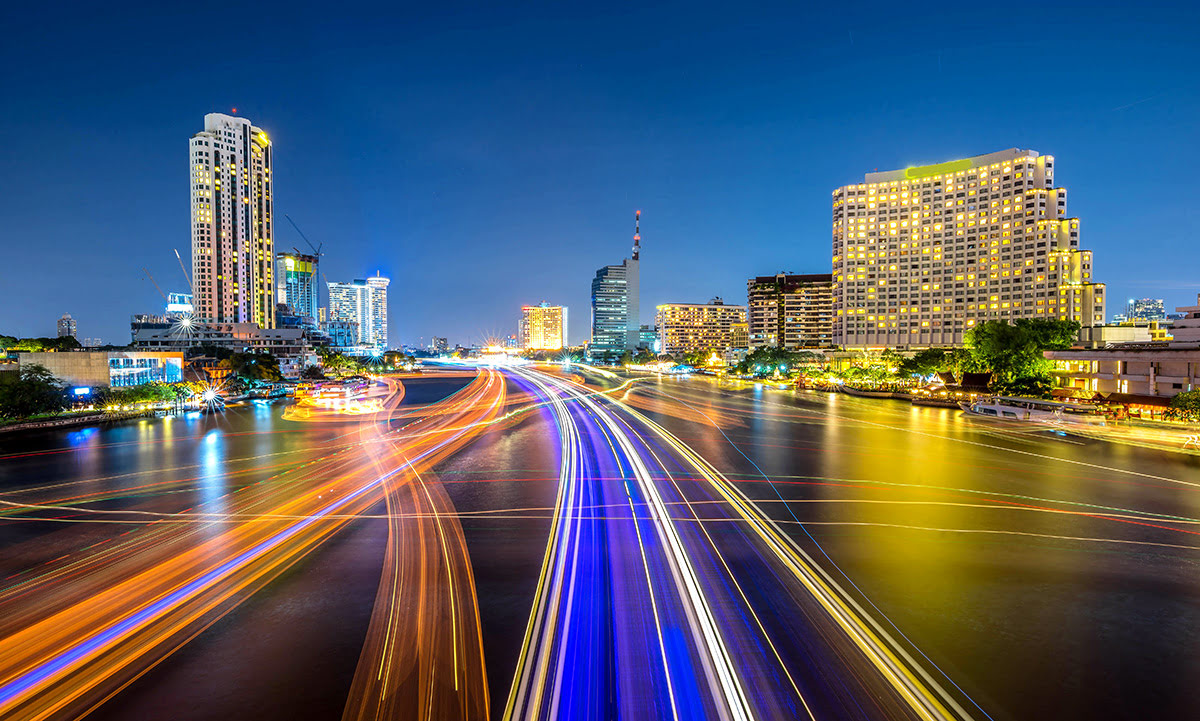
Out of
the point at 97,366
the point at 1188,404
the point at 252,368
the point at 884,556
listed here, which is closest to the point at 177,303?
the point at 252,368

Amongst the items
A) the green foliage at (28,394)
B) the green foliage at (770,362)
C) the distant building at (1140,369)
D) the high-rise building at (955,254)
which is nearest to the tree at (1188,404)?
the distant building at (1140,369)

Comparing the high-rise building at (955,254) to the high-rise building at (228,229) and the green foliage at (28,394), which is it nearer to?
the green foliage at (28,394)

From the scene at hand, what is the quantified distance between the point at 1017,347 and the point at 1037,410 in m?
19.1

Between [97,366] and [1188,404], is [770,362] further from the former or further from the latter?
[97,366]

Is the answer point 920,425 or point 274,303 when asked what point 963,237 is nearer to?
point 920,425

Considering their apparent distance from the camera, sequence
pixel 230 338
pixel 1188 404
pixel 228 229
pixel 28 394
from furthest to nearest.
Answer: pixel 228 229 < pixel 230 338 < pixel 28 394 < pixel 1188 404

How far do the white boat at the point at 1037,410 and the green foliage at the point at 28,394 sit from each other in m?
85.3

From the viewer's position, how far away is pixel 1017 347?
63.7 m

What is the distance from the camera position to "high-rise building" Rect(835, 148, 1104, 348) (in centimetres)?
12838

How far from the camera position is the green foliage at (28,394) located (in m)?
42.4

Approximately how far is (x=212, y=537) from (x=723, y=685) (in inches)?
641

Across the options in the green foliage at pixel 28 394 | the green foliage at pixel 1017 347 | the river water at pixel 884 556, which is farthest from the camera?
the green foliage at pixel 1017 347

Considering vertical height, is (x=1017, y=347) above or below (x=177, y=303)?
below

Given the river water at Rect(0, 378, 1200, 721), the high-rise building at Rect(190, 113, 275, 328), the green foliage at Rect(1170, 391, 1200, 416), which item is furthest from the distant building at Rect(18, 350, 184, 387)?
the high-rise building at Rect(190, 113, 275, 328)
